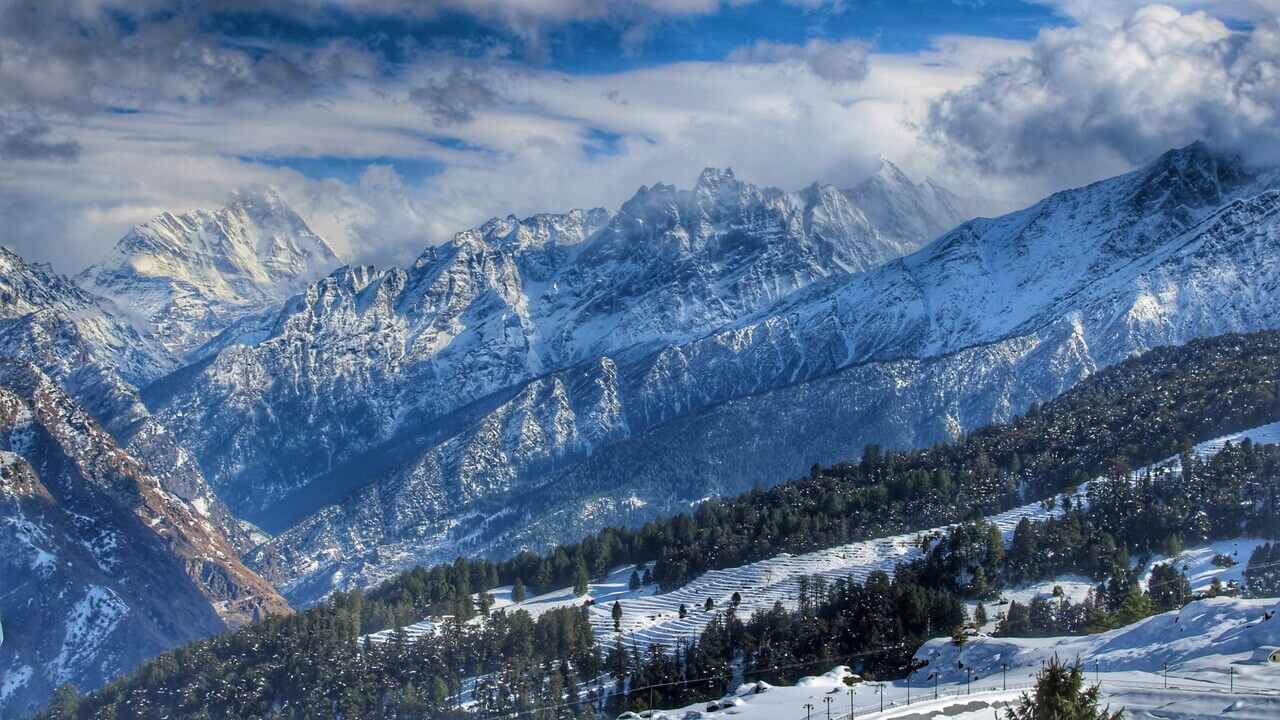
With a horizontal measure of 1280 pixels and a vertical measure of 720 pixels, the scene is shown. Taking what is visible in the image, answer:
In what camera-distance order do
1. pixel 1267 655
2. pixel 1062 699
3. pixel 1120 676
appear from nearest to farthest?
pixel 1062 699, pixel 1267 655, pixel 1120 676

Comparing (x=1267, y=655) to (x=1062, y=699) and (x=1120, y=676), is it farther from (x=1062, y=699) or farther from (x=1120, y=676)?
(x=1062, y=699)

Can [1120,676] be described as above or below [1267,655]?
below

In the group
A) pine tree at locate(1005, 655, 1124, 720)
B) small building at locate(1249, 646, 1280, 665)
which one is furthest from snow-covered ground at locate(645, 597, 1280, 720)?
pine tree at locate(1005, 655, 1124, 720)

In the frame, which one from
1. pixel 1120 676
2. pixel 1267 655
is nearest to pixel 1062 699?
pixel 1267 655

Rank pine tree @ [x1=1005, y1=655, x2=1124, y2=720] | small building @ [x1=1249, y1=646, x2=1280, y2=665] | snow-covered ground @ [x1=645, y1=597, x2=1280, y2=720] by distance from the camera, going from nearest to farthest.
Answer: pine tree @ [x1=1005, y1=655, x2=1124, y2=720] → snow-covered ground @ [x1=645, y1=597, x2=1280, y2=720] → small building @ [x1=1249, y1=646, x2=1280, y2=665]

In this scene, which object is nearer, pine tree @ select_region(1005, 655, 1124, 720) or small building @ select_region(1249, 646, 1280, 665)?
pine tree @ select_region(1005, 655, 1124, 720)

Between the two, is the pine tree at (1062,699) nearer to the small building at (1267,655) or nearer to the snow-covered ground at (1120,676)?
the snow-covered ground at (1120,676)

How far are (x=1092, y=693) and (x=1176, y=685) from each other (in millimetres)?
31531

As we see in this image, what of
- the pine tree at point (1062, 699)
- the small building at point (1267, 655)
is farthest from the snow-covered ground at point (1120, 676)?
the pine tree at point (1062, 699)

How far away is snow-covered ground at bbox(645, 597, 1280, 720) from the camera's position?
413 ft

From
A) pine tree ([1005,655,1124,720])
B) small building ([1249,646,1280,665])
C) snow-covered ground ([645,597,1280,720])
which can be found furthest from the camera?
small building ([1249,646,1280,665])

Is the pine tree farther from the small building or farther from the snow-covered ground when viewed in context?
the small building

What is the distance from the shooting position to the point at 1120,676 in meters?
142

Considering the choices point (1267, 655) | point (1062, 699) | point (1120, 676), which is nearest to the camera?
point (1062, 699)
